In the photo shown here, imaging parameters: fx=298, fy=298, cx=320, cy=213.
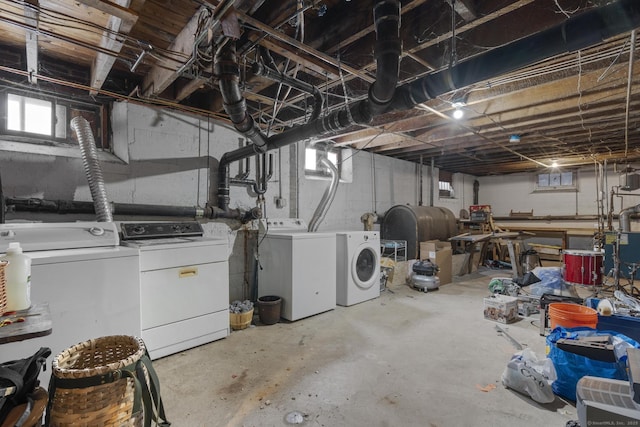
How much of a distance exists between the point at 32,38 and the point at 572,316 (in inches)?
176

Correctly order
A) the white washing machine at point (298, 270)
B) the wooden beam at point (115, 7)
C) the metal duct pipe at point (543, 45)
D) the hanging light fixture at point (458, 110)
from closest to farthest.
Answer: the metal duct pipe at point (543, 45), the wooden beam at point (115, 7), the hanging light fixture at point (458, 110), the white washing machine at point (298, 270)

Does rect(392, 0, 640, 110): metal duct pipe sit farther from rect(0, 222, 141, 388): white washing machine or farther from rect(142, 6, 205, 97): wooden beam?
rect(0, 222, 141, 388): white washing machine

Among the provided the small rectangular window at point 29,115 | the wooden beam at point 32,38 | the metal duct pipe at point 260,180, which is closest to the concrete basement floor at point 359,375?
the metal duct pipe at point 260,180

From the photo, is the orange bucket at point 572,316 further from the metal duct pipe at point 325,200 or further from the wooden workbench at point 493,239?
the metal duct pipe at point 325,200

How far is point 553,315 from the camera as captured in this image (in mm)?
2523

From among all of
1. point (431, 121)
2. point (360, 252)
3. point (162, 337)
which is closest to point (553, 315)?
point (360, 252)

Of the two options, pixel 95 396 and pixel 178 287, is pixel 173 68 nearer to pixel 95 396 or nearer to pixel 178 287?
pixel 178 287

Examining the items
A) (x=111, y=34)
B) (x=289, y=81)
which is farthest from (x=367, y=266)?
(x=111, y=34)

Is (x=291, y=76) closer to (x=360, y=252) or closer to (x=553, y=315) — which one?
(x=360, y=252)

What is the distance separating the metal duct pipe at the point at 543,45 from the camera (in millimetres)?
1257

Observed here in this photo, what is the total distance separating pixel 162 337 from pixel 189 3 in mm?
2450

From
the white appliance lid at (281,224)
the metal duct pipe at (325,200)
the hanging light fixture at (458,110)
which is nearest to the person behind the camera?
the hanging light fixture at (458,110)

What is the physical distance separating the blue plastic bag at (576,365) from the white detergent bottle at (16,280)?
2795mm

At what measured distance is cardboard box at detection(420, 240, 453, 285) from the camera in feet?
16.0
